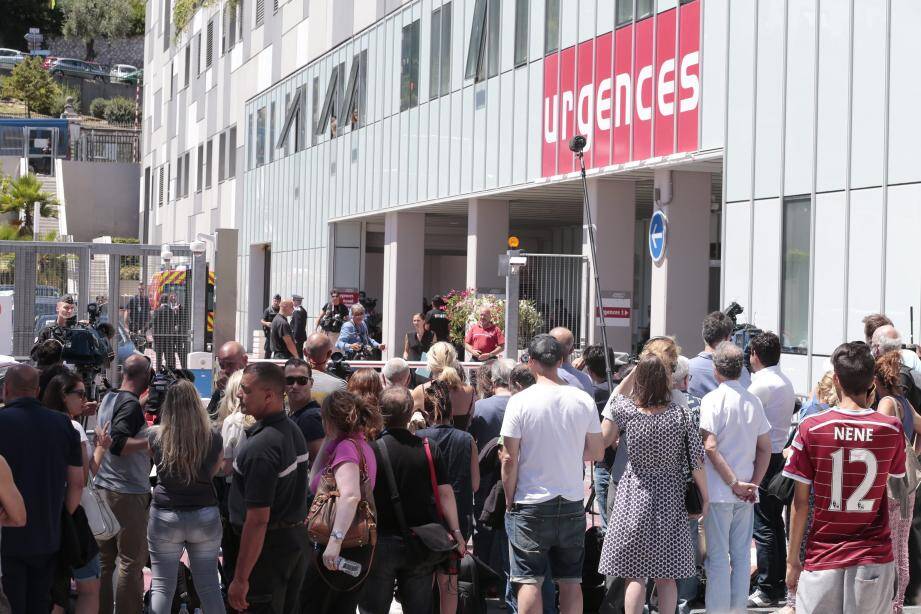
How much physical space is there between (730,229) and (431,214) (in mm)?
14350

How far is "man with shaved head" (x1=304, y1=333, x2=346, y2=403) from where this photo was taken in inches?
335

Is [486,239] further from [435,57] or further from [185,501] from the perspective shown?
[185,501]

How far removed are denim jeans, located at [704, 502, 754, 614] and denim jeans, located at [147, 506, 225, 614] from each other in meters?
3.07

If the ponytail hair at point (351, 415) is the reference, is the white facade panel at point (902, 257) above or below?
above

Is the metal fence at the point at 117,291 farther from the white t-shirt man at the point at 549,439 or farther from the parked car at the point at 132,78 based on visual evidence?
the parked car at the point at 132,78

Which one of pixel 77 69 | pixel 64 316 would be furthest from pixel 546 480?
pixel 77 69

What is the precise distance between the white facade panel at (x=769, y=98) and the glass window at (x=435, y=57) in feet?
36.7

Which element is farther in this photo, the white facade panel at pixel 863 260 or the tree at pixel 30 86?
the tree at pixel 30 86

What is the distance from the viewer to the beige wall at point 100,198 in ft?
202

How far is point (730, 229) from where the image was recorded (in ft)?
52.7

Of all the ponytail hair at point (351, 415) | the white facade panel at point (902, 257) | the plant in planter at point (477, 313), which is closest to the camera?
the ponytail hair at point (351, 415)

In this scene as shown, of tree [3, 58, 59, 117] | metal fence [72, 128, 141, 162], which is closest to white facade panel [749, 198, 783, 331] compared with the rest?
metal fence [72, 128, 141, 162]

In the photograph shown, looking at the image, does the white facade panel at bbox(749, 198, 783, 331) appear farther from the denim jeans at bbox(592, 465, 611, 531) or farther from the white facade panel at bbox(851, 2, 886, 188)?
the denim jeans at bbox(592, 465, 611, 531)

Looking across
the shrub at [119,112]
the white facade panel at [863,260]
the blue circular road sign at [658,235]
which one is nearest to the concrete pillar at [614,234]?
the blue circular road sign at [658,235]
